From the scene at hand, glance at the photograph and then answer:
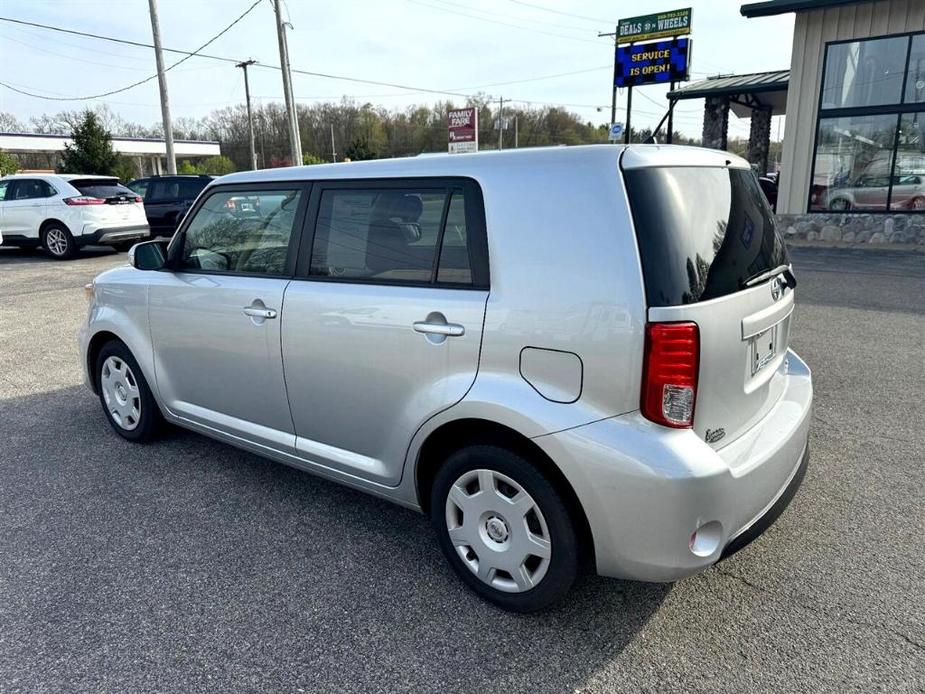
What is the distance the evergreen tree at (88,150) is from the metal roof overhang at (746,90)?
29.9 metres

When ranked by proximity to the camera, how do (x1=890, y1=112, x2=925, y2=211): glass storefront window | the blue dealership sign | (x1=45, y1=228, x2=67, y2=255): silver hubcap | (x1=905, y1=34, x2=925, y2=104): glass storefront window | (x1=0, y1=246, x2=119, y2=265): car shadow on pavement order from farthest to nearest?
the blue dealership sign, (x1=0, y1=246, x2=119, y2=265): car shadow on pavement, (x1=45, y1=228, x2=67, y2=255): silver hubcap, (x1=890, y1=112, x2=925, y2=211): glass storefront window, (x1=905, y1=34, x2=925, y2=104): glass storefront window

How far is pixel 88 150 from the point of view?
115 ft

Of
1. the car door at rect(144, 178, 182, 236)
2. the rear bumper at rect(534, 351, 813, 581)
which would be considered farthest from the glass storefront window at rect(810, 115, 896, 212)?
the car door at rect(144, 178, 182, 236)

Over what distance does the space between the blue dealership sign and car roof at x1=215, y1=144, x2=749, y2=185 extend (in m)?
18.5

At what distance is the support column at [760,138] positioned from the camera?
23.8 m

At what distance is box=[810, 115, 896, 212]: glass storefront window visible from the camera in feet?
44.5

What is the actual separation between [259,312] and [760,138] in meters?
25.2

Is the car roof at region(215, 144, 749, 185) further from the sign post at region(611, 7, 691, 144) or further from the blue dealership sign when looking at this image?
the blue dealership sign

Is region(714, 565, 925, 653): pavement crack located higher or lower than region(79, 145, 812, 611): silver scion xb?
lower

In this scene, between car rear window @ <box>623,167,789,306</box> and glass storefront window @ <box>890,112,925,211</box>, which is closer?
car rear window @ <box>623,167,789,306</box>

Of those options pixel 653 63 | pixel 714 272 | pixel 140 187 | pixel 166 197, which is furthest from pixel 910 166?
pixel 140 187

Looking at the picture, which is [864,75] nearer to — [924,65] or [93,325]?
[924,65]

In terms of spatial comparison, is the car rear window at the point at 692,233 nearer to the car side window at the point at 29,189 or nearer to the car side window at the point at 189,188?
the car side window at the point at 29,189

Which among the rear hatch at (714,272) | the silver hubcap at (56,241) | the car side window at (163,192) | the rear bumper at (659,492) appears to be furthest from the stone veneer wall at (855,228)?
the silver hubcap at (56,241)
